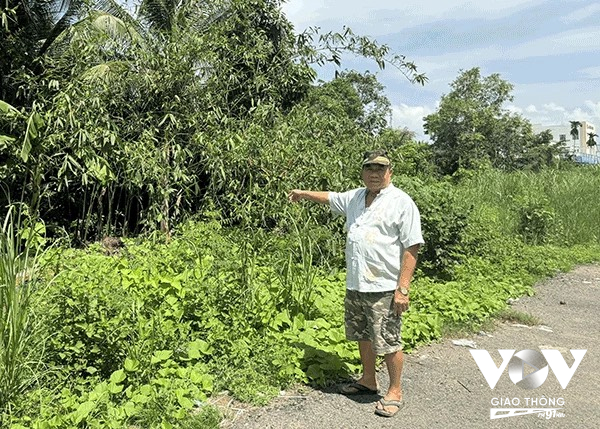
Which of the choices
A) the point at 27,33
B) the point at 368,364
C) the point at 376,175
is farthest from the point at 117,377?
the point at 27,33

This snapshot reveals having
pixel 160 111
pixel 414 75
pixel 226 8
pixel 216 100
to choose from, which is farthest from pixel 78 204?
pixel 414 75

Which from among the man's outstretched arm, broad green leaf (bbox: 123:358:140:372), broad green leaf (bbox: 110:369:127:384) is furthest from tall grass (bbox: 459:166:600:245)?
broad green leaf (bbox: 110:369:127:384)

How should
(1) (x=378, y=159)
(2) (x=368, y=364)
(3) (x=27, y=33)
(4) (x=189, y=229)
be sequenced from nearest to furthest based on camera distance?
(1) (x=378, y=159) → (2) (x=368, y=364) → (4) (x=189, y=229) → (3) (x=27, y=33)

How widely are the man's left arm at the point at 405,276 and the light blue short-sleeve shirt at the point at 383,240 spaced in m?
0.04

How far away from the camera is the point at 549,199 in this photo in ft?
43.0

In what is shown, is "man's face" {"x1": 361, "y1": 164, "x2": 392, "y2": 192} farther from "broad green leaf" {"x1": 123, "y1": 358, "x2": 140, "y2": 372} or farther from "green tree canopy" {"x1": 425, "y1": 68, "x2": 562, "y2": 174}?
"green tree canopy" {"x1": 425, "y1": 68, "x2": 562, "y2": 174}

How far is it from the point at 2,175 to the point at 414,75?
5.63 meters

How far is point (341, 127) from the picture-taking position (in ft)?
26.5

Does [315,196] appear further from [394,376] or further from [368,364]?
[394,376]

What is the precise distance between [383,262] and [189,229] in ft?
11.5

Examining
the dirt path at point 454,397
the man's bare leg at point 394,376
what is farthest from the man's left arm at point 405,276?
the dirt path at point 454,397

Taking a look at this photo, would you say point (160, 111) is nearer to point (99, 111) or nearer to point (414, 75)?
point (99, 111)

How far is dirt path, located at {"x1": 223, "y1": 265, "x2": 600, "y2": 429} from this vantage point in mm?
3502

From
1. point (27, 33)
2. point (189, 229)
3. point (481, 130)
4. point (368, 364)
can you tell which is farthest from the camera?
point (481, 130)
